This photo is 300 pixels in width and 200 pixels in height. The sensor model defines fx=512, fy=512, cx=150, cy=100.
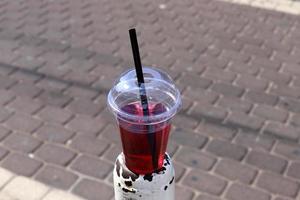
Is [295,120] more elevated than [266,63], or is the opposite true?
[295,120]

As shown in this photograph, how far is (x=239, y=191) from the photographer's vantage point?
3.98 meters

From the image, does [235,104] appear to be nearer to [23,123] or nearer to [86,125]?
A: [86,125]

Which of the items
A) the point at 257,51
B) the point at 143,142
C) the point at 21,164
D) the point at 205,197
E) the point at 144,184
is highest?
the point at 143,142

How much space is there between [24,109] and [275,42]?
3246 millimetres

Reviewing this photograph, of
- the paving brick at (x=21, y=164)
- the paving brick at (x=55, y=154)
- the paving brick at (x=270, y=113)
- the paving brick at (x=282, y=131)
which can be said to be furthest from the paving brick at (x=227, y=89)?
the paving brick at (x=21, y=164)

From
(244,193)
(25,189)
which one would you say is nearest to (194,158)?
(244,193)

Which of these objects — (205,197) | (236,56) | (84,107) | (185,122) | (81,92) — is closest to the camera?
(205,197)

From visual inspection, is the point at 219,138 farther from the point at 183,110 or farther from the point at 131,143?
the point at 131,143

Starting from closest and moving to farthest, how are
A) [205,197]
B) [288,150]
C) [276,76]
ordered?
Answer: [205,197]
[288,150]
[276,76]

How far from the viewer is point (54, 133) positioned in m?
4.63

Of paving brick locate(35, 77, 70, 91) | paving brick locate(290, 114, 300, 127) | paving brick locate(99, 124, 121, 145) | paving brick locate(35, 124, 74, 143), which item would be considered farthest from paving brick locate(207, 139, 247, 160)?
paving brick locate(35, 77, 70, 91)

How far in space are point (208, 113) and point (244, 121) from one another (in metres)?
0.35

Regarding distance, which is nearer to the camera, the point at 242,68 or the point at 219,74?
the point at 219,74

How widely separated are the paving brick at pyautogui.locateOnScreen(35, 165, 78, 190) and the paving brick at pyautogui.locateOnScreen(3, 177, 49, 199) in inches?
2.9
